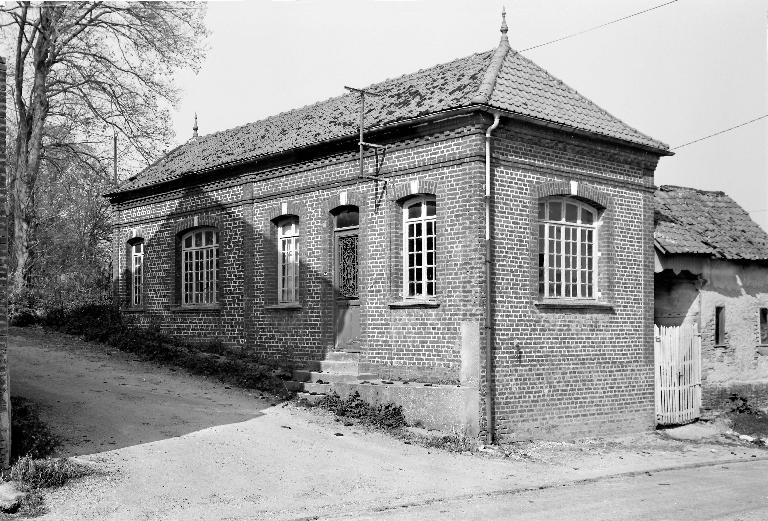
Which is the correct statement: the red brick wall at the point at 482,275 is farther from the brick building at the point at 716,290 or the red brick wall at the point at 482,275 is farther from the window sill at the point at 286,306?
the brick building at the point at 716,290

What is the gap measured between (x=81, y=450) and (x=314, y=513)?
3808 millimetres

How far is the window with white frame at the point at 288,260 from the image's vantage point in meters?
18.4

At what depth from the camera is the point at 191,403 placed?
15.6 metres

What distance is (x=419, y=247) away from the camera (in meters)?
15.7

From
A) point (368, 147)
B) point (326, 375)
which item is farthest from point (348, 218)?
point (326, 375)

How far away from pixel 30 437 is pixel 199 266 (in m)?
10.5

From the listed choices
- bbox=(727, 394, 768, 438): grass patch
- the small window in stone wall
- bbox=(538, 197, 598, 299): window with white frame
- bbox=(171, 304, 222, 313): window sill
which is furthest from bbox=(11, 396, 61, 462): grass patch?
the small window in stone wall

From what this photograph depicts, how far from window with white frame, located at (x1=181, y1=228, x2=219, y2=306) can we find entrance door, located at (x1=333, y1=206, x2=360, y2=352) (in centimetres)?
473

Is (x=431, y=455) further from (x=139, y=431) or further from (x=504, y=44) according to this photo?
(x=504, y=44)

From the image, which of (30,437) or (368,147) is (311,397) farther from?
(30,437)

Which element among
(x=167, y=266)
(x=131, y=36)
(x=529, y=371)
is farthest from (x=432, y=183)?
(x=131, y=36)

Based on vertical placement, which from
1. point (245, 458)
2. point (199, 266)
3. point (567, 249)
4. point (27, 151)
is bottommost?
point (245, 458)

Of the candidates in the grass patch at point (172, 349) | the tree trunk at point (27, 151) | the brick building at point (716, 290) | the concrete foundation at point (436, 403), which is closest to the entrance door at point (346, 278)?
the grass patch at point (172, 349)

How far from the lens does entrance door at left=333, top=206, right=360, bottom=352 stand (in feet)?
55.5
